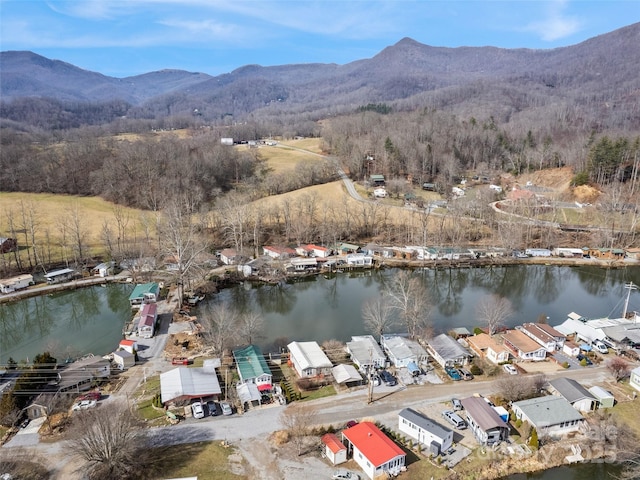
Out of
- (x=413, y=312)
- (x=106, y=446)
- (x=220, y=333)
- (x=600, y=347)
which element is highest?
(x=220, y=333)

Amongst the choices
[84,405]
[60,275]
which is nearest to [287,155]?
[60,275]

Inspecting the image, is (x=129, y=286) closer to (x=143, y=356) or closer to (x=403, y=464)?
(x=143, y=356)

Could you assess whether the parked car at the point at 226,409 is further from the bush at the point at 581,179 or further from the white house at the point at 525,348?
the bush at the point at 581,179

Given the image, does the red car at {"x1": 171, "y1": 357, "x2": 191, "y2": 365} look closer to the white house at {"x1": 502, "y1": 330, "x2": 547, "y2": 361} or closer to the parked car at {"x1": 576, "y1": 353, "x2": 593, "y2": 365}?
the white house at {"x1": 502, "y1": 330, "x2": 547, "y2": 361}

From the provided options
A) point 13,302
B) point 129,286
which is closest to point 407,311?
point 129,286

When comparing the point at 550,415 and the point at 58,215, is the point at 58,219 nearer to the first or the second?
the point at 58,215

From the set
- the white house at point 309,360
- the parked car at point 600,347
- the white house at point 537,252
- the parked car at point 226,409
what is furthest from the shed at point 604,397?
the white house at point 537,252
